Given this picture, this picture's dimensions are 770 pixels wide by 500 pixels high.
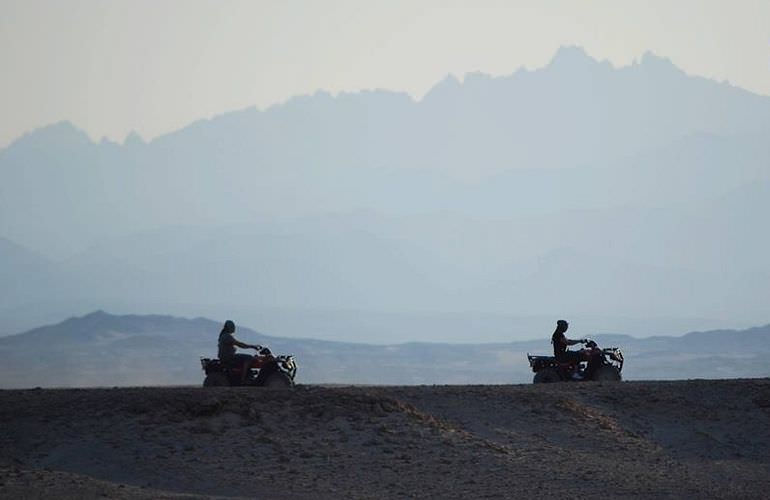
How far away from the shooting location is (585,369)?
38.2 metres

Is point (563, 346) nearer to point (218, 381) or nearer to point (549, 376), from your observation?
point (549, 376)

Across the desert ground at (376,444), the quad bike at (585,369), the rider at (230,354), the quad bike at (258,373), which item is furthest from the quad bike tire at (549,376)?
the rider at (230,354)

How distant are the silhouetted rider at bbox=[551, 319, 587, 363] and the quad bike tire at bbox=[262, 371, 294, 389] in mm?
7309

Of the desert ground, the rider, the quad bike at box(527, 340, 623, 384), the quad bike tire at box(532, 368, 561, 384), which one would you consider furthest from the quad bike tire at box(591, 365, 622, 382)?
the rider

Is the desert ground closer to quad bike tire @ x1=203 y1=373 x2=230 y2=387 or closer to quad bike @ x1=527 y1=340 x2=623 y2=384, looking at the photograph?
quad bike tire @ x1=203 y1=373 x2=230 y2=387

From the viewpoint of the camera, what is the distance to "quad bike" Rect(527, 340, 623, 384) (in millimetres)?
38000

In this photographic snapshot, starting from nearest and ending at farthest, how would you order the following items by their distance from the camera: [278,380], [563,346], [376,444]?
[376,444] < [278,380] < [563,346]

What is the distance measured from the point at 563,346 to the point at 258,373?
8.42 meters

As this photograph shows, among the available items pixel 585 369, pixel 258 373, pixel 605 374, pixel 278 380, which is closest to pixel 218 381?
pixel 258 373

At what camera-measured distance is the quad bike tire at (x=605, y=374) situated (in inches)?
1495

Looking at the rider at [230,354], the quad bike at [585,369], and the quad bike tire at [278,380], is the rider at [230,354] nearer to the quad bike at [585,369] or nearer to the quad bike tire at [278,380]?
the quad bike tire at [278,380]

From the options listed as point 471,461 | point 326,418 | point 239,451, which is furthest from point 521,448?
point 239,451

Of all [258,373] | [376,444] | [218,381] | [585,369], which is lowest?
[376,444]

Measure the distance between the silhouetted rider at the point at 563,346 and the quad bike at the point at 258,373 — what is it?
24.0ft
